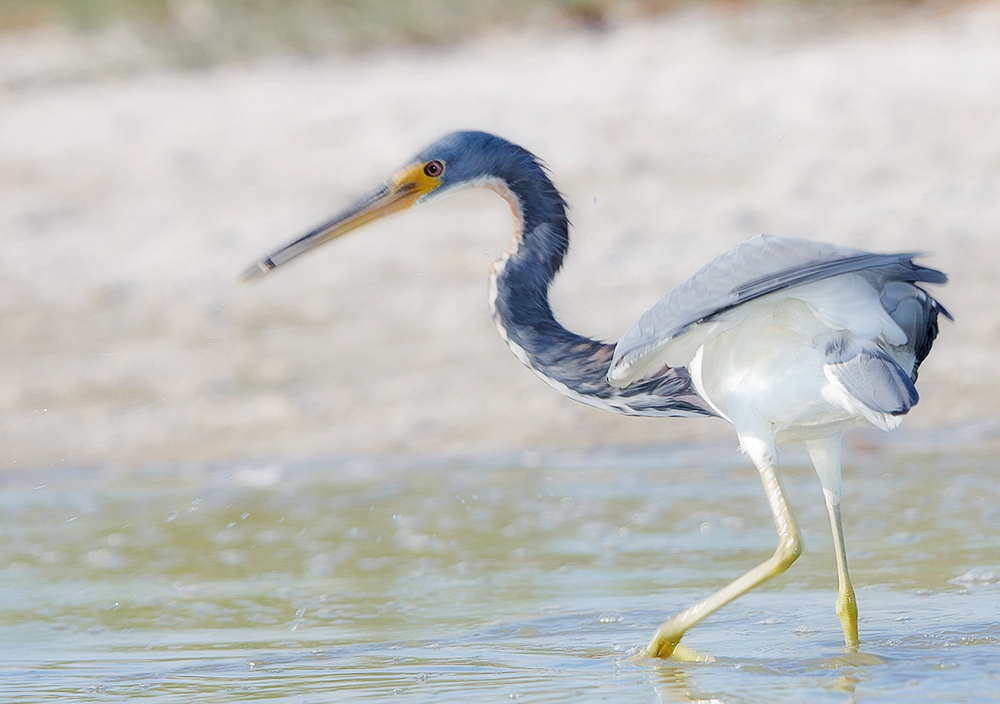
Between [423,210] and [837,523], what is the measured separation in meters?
5.78

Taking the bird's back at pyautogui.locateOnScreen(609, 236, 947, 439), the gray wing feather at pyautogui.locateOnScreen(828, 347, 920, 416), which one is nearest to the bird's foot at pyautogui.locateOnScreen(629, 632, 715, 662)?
the bird's back at pyautogui.locateOnScreen(609, 236, 947, 439)

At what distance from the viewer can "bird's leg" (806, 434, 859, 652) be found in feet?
15.0

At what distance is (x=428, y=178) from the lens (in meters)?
5.19

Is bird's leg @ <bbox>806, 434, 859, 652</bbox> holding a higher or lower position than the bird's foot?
higher

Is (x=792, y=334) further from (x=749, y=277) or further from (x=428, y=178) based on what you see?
(x=428, y=178)

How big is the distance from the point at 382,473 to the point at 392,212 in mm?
2663

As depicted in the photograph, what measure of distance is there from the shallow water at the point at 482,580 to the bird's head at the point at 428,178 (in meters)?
1.20

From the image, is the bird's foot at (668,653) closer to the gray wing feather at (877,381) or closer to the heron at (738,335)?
the heron at (738,335)

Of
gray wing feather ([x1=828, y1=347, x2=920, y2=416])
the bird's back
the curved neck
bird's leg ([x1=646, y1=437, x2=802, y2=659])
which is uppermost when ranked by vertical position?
the curved neck

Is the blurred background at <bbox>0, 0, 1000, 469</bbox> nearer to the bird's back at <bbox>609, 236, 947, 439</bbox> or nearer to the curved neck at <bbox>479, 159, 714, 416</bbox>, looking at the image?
the curved neck at <bbox>479, 159, 714, 416</bbox>

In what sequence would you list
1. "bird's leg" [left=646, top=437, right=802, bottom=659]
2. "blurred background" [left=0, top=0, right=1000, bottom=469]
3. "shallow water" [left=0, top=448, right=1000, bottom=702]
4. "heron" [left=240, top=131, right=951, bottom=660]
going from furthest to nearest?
"blurred background" [left=0, top=0, right=1000, bottom=469], "bird's leg" [left=646, top=437, right=802, bottom=659], "shallow water" [left=0, top=448, right=1000, bottom=702], "heron" [left=240, top=131, right=951, bottom=660]

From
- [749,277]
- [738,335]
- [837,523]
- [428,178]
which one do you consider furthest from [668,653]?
[428,178]

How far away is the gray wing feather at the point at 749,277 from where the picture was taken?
413 cm

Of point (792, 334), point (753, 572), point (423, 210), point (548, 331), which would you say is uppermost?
point (423, 210)
